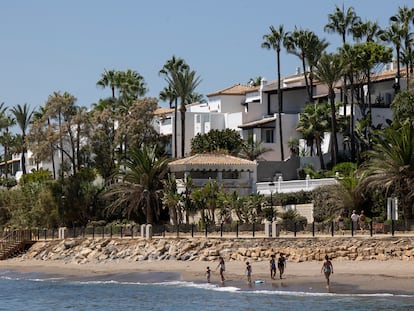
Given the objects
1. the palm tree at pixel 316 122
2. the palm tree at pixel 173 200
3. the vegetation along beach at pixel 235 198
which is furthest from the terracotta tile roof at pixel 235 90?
the palm tree at pixel 173 200

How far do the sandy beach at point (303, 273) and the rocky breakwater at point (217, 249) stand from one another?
694 mm

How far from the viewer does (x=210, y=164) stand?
226ft

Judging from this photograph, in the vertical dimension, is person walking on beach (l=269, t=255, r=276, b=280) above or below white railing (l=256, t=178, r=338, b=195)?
below

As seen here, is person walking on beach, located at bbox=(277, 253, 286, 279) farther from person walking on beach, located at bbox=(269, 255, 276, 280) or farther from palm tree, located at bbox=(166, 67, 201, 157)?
palm tree, located at bbox=(166, 67, 201, 157)

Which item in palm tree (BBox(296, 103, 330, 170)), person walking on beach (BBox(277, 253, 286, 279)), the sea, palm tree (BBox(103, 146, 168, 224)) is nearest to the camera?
the sea

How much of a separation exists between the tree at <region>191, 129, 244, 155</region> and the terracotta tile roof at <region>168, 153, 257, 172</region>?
10.5 m

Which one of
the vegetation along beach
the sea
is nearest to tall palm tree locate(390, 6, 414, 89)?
the vegetation along beach

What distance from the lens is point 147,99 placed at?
279ft

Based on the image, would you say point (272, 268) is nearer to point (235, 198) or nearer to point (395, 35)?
point (235, 198)

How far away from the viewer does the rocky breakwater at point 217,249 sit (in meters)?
48.8

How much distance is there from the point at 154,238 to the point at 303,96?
107 feet

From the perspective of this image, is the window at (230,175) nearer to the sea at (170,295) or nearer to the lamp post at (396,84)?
the sea at (170,295)

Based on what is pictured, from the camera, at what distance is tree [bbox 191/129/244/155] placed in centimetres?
8131

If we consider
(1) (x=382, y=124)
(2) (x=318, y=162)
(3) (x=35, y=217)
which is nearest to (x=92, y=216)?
(3) (x=35, y=217)
